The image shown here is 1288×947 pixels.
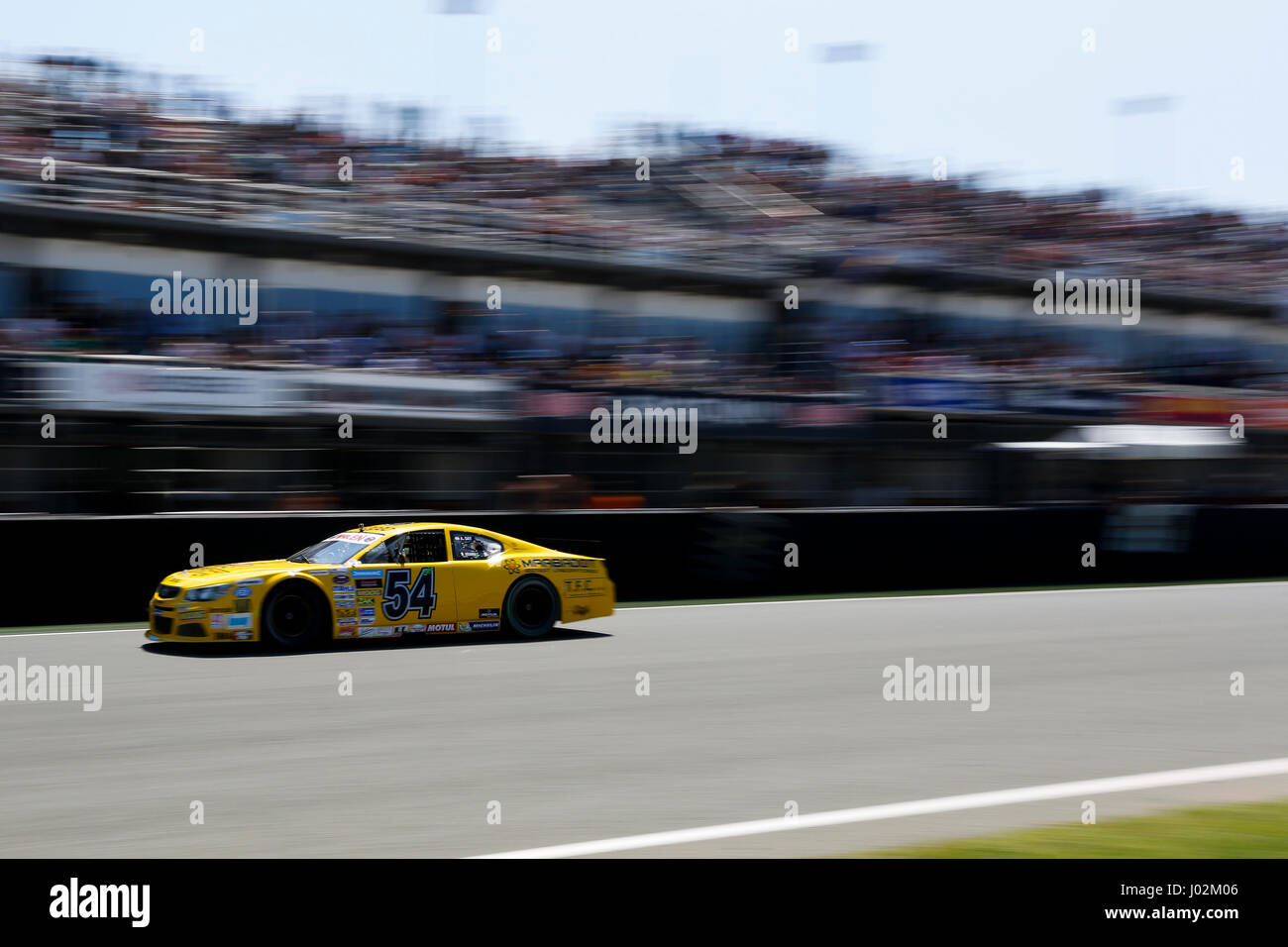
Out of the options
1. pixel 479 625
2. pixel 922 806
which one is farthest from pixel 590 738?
pixel 479 625

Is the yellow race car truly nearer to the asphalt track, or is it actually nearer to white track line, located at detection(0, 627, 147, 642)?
the asphalt track

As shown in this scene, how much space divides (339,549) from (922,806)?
293 inches

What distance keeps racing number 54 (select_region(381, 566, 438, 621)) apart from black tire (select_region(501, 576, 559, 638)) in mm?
791

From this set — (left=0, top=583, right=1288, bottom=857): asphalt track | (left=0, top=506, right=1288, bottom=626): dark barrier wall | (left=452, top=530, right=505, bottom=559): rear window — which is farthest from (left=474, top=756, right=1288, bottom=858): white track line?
(left=0, top=506, right=1288, bottom=626): dark barrier wall

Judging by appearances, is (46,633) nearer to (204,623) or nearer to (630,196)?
(204,623)

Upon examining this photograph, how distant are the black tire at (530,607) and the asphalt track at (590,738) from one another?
0.19 meters

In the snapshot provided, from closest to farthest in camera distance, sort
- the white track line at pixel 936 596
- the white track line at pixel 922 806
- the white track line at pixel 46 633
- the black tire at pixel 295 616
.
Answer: the white track line at pixel 922 806 → the black tire at pixel 295 616 → the white track line at pixel 46 633 → the white track line at pixel 936 596

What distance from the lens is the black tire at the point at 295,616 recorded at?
38.6 ft

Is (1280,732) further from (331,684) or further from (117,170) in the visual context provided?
(117,170)

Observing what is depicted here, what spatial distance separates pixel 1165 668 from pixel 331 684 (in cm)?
653

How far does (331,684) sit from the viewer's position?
1002 centimetres

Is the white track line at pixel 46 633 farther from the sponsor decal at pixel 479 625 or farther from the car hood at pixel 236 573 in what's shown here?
the sponsor decal at pixel 479 625

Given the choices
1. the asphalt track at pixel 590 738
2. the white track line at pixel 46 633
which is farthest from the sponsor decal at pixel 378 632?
the white track line at pixel 46 633
